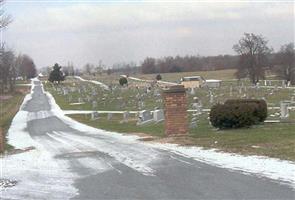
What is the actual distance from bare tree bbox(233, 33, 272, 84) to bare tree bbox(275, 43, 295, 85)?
2349 mm

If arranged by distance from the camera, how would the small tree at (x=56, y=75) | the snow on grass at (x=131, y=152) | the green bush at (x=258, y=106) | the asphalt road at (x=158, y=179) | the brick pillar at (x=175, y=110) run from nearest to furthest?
the asphalt road at (x=158, y=179)
the snow on grass at (x=131, y=152)
the brick pillar at (x=175, y=110)
the green bush at (x=258, y=106)
the small tree at (x=56, y=75)

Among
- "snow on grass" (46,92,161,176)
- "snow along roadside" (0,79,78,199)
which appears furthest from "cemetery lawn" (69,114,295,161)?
"snow along roadside" (0,79,78,199)

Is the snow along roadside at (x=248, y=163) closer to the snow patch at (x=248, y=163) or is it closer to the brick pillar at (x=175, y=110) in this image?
the snow patch at (x=248, y=163)

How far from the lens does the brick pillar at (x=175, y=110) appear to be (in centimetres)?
1508

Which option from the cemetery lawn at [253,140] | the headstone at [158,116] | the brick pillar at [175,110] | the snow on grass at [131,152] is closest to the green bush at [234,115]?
the cemetery lawn at [253,140]

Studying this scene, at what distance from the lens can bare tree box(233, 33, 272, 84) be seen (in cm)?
6788

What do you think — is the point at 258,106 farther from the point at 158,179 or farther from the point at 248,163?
the point at 158,179

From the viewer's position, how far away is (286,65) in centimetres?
7031

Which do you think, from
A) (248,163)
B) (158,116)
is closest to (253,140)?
(248,163)

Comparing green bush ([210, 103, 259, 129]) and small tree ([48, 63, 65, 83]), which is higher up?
small tree ([48, 63, 65, 83])

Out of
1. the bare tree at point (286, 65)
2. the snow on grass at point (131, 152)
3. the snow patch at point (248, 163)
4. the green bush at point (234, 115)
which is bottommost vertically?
the snow on grass at point (131, 152)

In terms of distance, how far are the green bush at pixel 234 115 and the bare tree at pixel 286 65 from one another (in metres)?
53.0

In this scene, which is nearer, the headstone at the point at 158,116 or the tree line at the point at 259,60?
the headstone at the point at 158,116

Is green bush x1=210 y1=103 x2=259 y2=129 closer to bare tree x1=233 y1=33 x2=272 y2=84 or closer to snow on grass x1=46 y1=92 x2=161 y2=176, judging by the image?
snow on grass x1=46 y1=92 x2=161 y2=176
